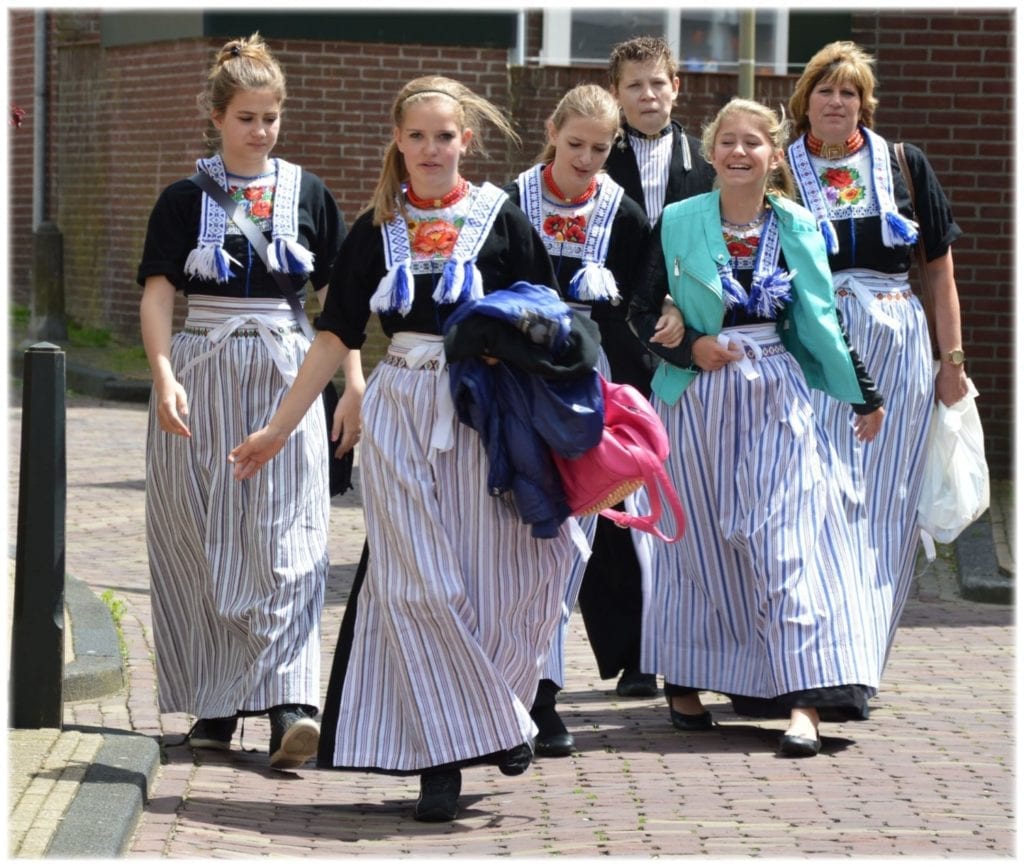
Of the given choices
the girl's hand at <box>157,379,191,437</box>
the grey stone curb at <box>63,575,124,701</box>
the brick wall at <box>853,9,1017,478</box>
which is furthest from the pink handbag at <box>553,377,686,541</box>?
the brick wall at <box>853,9,1017,478</box>

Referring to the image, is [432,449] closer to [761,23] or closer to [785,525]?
[785,525]

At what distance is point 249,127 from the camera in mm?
6227

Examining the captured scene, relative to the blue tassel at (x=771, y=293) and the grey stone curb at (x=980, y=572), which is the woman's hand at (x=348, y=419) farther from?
the grey stone curb at (x=980, y=572)

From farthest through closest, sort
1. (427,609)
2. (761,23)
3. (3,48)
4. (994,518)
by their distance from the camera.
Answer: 1. (761,23)
2. (994,518)
3. (3,48)
4. (427,609)

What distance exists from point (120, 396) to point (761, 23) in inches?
242

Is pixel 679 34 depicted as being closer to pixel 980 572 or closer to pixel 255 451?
pixel 980 572

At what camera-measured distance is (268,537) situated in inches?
243

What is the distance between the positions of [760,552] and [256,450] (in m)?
1.72

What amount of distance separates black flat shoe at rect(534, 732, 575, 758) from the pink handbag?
1.08 m

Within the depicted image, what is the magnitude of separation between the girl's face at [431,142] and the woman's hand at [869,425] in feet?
6.01

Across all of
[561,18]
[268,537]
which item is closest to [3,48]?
[268,537]

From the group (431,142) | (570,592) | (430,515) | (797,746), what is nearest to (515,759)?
(430,515)

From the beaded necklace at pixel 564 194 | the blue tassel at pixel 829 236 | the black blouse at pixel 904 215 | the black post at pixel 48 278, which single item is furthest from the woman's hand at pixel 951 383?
the black post at pixel 48 278

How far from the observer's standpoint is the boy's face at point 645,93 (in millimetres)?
7105
